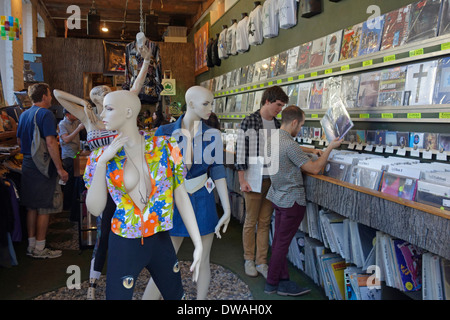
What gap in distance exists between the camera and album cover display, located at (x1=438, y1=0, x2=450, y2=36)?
89.1 inches

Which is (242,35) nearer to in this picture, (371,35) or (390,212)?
(371,35)

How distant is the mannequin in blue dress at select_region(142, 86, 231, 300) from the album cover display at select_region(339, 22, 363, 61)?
1540 millimetres

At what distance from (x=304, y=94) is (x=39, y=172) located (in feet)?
9.23

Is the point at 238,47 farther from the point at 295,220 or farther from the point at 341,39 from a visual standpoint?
the point at 295,220

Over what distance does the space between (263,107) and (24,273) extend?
2.62m

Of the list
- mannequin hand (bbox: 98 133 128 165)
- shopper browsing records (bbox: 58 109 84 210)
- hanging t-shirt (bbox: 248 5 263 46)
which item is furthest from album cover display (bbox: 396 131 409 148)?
shopper browsing records (bbox: 58 109 84 210)

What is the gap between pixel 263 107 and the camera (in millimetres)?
3352

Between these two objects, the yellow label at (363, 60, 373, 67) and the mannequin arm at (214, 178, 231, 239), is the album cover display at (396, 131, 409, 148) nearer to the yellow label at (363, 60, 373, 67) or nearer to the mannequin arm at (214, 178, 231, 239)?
the yellow label at (363, 60, 373, 67)

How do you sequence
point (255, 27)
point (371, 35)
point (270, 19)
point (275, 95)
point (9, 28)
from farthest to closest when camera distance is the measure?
1. point (9, 28)
2. point (255, 27)
3. point (270, 19)
4. point (275, 95)
5. point (371, 35)

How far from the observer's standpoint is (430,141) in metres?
2.49

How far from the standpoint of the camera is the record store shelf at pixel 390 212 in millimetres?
1770

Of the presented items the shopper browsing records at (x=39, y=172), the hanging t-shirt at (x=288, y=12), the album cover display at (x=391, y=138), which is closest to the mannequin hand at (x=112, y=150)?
the album cover display at (x=391, y=138)

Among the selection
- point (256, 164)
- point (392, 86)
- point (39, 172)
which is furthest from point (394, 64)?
point (39, 172)

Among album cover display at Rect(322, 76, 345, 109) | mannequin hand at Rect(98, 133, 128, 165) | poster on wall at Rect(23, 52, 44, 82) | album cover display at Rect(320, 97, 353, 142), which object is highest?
poster on wall at Rect(23, 52, 44, 82)
